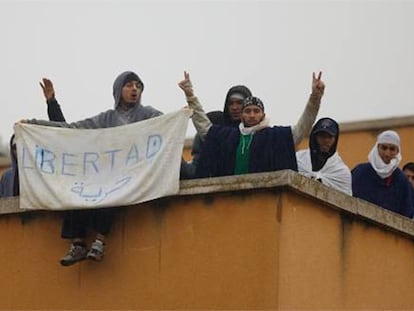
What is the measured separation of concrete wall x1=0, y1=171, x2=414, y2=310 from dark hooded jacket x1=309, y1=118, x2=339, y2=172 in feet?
1.99

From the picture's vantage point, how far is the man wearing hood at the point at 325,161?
581 inches

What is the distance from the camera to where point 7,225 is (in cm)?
1520

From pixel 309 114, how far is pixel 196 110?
103cm

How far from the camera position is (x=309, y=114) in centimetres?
1416

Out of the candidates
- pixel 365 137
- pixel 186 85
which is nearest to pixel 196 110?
pixel 186 85

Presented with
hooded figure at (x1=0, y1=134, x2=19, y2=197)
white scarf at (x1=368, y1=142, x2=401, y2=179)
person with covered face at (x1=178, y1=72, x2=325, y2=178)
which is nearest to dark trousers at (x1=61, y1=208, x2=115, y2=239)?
person with covered face at (x1=178, y1=72, x2=325, y2=178)

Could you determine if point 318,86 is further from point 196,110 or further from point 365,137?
point 365,137

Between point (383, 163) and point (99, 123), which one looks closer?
point (99, 123)

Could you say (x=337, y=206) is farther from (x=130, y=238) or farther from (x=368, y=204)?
(x=130, y=238)

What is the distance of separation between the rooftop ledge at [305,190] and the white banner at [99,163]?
261mm

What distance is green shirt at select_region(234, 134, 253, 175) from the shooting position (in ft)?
46.6

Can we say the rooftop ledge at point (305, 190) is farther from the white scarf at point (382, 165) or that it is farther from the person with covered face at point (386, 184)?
the white scarf at point (382, 165)

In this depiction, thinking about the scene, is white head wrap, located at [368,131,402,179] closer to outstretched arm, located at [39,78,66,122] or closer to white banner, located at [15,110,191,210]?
white banner, located at [15,110,191,210]

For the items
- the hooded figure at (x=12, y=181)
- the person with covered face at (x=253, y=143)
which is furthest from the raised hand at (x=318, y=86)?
the hooded figure at (x=12, y=181)
